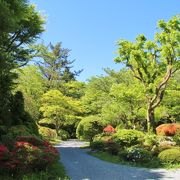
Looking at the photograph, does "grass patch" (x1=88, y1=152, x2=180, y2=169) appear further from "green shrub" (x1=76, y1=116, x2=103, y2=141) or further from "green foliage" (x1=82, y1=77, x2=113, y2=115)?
"green foliage" (x1=82, y1=77, x2=113, y2=115)

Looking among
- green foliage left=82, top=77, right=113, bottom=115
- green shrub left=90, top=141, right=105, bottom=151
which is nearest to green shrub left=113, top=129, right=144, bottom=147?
green shrub left=90, top=141, right=105, bottom=151

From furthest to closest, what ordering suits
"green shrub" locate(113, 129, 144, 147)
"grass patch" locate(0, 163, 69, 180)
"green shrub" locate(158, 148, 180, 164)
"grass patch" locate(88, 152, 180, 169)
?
"green shrub" locate(113, 129, 144, 147)
"green shrub" locate(158, 148, 180, 164)
"grass patch" locate(88, 152, 180, 169)
"grass patch" locate(0, 163, 69, 180)

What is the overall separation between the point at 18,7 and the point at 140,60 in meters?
11.9

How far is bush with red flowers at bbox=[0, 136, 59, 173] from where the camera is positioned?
9.89 metres

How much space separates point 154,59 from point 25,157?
14.6m

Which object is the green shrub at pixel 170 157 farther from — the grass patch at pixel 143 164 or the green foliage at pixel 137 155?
the green foliage at pixel 137 155

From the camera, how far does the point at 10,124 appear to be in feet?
56.4

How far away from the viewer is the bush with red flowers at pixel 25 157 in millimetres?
9891

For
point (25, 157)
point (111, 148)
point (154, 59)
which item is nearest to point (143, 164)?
point (111, 148)

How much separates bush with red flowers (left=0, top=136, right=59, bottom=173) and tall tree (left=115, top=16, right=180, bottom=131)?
12158mm

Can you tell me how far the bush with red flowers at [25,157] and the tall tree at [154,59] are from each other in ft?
39.9

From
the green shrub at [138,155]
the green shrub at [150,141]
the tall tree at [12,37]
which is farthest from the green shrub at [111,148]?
the tall tree at [12,37]

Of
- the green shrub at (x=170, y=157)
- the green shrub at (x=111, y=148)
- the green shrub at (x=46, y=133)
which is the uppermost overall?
the green shrub at (x=46, y=133)

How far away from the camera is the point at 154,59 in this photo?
22.8 m
